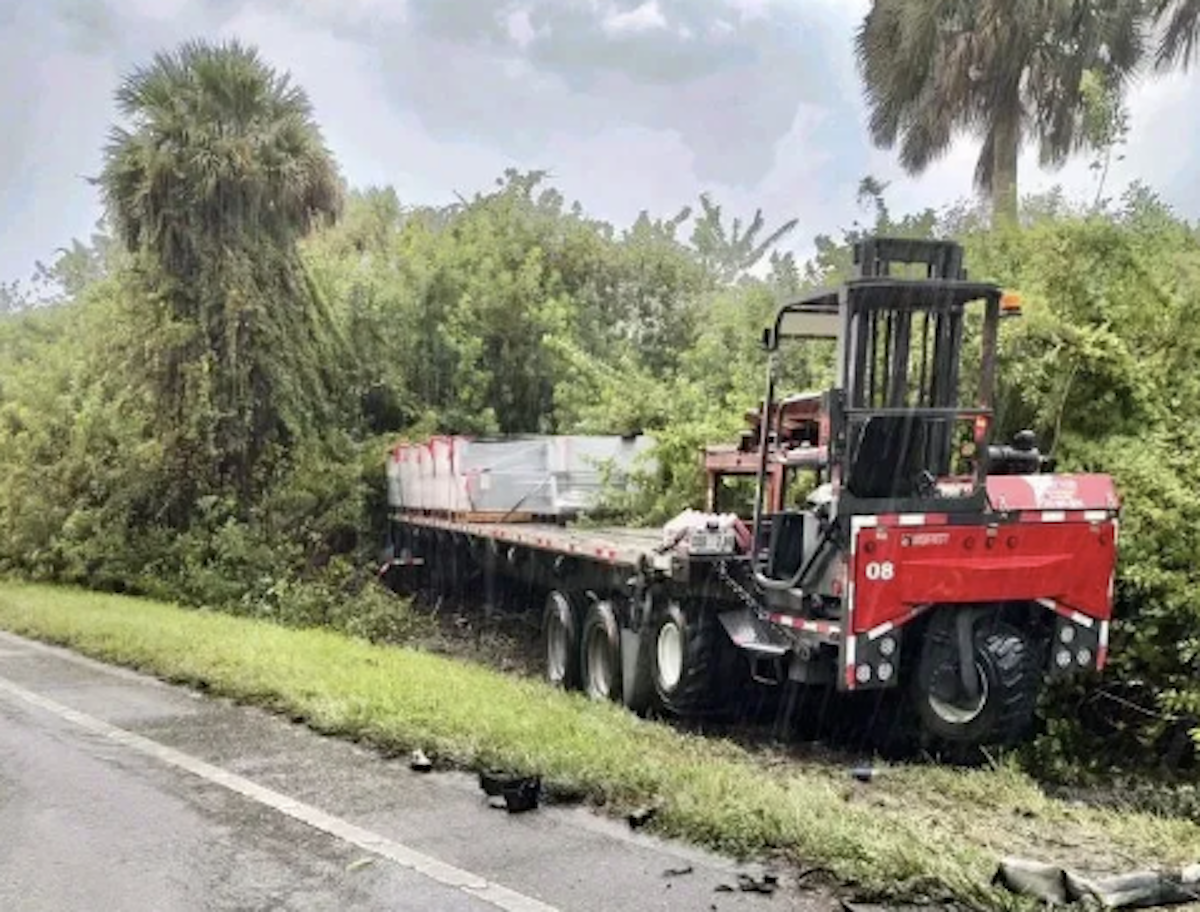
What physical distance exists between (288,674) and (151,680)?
1446 millimetres

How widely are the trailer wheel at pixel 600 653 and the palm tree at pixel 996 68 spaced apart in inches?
478

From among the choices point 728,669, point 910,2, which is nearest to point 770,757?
point 728,669

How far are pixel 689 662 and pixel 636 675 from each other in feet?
3.11

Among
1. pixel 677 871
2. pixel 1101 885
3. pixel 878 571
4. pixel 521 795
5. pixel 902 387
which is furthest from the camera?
pixel 902 387

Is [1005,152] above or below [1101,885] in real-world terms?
above

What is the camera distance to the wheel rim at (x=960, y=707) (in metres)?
8.03

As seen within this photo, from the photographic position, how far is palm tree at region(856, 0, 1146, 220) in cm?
2109

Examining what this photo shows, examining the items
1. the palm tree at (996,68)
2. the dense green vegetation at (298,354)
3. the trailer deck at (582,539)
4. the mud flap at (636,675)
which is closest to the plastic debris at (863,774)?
the trailer deck at (582,539)

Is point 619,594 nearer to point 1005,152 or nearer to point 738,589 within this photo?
point 738,589

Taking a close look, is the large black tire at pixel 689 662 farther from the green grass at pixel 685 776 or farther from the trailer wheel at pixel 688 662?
the green grass at pixel 685 776

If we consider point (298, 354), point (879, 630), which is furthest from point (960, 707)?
point (298, 354)

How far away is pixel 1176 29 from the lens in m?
20.6

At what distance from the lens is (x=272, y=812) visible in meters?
6.12

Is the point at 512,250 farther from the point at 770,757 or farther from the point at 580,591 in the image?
the point at 770,757
